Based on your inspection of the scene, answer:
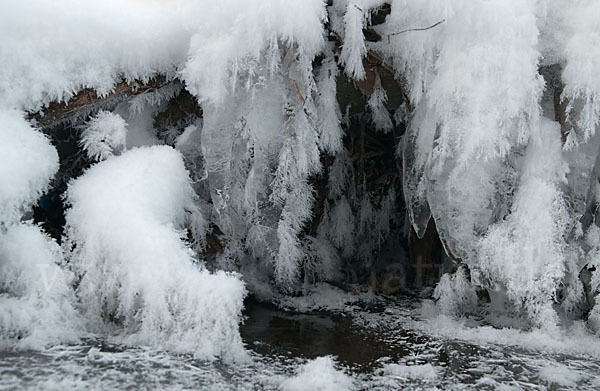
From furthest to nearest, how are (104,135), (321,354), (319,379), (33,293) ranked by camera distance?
1. (104,135)
2. (321,354)
3. (33,293)
4. (319,379)

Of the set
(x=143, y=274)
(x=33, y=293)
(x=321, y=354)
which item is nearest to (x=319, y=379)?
(x=321, y=354)

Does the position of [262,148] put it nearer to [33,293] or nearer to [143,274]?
[143,274]

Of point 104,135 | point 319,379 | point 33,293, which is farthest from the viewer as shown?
point 104,135

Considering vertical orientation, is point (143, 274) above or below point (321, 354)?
above

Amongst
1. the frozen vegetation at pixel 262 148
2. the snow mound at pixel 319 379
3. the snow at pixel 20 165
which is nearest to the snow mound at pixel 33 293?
the frozen vegetation at pixel 262 148

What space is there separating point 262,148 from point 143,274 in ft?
3.12

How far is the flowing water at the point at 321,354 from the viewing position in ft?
6.28

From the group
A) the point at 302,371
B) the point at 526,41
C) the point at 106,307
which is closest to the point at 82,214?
the point at 106,307

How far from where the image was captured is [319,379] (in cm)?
208

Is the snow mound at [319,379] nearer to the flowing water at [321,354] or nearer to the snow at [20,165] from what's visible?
the flowing water at [321,354]

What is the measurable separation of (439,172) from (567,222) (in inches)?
27.2

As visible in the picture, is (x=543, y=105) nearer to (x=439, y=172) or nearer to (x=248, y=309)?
(x=439, y=172)

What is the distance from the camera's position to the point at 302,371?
223cm

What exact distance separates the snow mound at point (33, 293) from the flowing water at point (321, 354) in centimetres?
10
